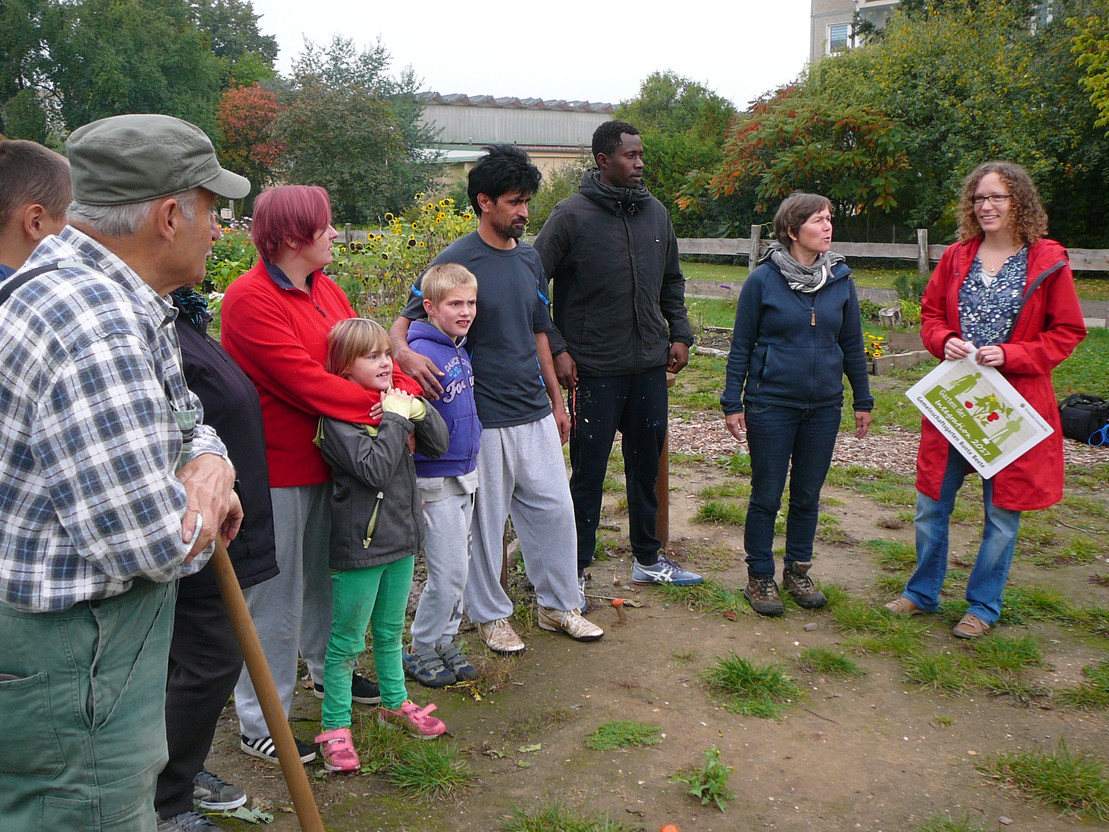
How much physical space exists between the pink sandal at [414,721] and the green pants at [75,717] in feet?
5.56

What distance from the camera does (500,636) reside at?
433 centimetres

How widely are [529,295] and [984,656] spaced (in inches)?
108

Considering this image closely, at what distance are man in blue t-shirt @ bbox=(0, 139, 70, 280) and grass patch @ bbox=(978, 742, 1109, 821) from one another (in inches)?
154

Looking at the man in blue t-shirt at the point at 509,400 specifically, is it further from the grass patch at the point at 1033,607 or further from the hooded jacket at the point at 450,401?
the grass patch at the point at 1033,607

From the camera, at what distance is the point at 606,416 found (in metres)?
4.75

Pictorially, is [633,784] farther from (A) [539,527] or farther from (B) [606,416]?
(B) [606,416]

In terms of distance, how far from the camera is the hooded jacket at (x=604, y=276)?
4.64m

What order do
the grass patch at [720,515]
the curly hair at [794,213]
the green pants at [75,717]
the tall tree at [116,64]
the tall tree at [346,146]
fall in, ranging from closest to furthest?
the green pants at [75,717], the curly hair at [794,213], the grass patch at [720,515], the tall tree at [346,146], the tall tree at [116,64]

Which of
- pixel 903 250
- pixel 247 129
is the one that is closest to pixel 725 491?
pixel 903 250

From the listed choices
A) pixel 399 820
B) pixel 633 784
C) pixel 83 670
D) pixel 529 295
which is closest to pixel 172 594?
pixel 83 670

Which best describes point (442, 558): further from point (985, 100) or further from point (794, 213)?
point (985, 100)

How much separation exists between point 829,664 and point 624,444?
5.22 feet

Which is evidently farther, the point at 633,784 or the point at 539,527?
the point at 539,527

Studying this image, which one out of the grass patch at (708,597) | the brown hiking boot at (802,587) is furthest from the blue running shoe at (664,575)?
the brown hiking boot at (802,587)
